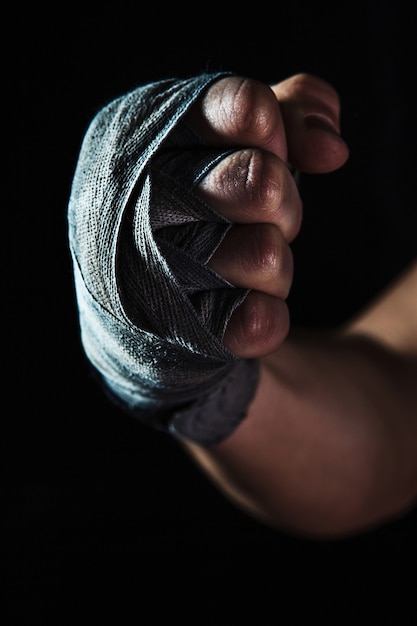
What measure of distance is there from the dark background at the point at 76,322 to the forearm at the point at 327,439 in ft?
0.41

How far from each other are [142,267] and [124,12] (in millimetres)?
459

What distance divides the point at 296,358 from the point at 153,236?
410 mm

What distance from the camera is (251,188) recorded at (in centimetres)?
47

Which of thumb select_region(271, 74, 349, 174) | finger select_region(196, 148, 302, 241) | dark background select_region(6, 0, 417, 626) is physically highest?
thumb select_region(271, 74, 349, 174)

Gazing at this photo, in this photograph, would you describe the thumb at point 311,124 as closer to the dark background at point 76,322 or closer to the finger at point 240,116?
the finger at point 240,116

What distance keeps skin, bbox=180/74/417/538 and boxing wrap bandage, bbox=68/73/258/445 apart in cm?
1

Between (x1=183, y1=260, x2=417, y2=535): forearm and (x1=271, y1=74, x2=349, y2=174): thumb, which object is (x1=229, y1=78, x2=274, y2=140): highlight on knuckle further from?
(x1=183, y1=260, x2=417, y2=535): forearm

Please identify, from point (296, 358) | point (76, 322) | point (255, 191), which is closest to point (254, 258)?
point (255, 191)

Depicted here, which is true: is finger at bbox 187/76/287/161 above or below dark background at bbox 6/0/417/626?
above

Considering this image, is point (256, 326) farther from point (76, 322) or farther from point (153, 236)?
point (76, 322)

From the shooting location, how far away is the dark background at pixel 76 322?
763 millimetres

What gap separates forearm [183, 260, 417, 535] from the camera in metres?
0.81

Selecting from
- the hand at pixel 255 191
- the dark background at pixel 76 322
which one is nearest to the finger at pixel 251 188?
the hand at pixel 255 191

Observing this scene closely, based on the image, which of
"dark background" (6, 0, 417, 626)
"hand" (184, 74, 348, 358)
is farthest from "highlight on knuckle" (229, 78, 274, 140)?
"dark background" (6, 0, 417, 626)
